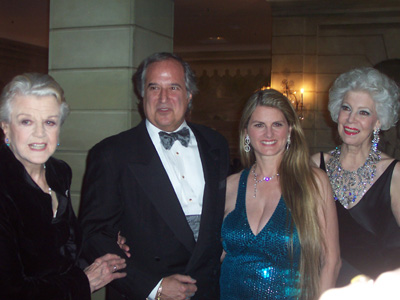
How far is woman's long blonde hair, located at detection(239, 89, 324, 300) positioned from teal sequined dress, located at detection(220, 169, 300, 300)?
0.04 m

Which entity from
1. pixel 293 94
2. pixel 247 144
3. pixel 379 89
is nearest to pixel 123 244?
pixel 247 144

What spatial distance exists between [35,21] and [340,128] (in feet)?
28.6

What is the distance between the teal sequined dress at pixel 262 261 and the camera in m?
2.15

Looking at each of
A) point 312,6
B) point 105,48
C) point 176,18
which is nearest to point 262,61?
point 176,18

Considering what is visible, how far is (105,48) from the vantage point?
3639mm

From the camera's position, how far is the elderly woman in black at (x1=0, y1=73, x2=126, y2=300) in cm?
153

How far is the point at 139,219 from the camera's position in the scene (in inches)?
84.2

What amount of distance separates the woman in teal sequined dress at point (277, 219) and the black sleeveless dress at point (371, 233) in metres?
0.28

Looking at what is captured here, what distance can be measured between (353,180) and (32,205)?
1807 millimetres

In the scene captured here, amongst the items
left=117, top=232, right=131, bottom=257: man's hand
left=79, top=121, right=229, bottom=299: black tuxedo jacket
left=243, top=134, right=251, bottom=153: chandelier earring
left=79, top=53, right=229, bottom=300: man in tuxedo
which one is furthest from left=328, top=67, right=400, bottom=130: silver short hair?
left=117, top=232, right=131, bottom=257: man's hand

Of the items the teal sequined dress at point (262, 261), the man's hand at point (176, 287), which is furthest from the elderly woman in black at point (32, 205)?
the teal sequined dress at point (262, 261)

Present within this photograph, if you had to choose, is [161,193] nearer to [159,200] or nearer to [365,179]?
[159,200]

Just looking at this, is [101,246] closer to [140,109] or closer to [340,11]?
[140,109]

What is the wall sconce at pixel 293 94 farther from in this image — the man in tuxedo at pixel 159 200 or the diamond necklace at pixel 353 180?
the man in tuxedo at pixel 159 200
